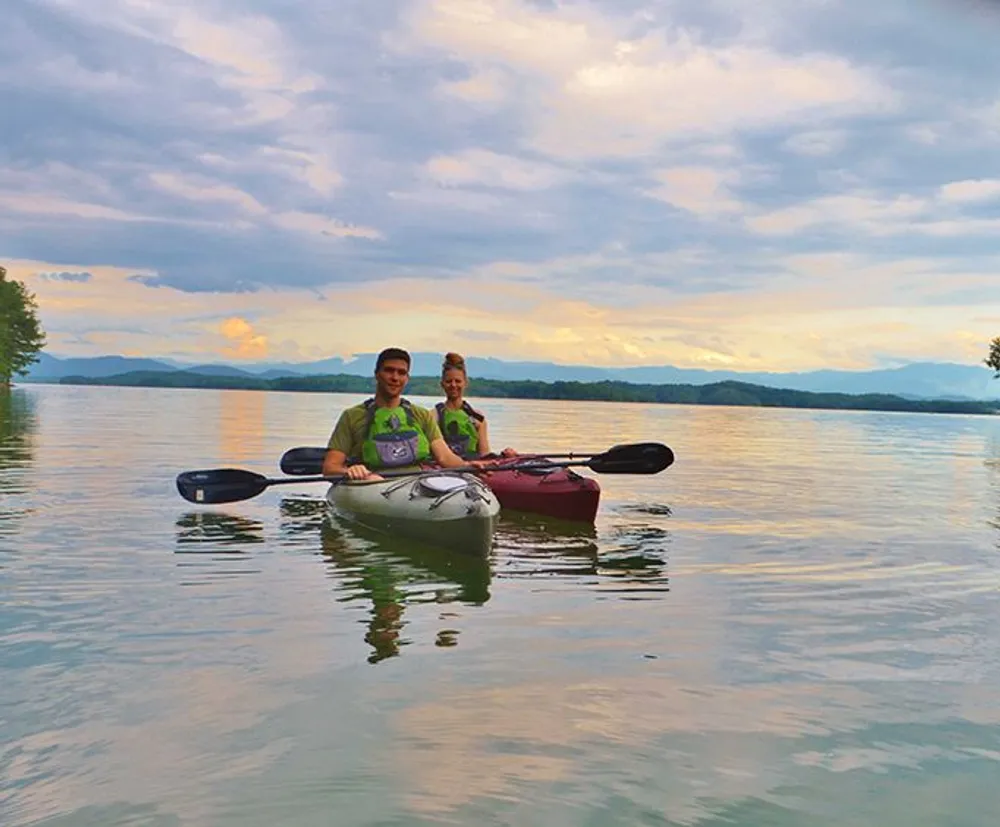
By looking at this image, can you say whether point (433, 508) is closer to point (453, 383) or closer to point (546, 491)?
point (546, 491)

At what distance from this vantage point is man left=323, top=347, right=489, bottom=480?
11.2 metres

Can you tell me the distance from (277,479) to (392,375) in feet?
8.17

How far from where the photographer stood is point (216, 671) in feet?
18.6

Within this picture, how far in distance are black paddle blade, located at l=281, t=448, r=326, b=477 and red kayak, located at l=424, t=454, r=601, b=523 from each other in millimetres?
3443

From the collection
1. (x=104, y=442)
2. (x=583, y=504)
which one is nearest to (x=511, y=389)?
(x=104, y=442)

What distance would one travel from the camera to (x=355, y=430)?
1142 cm

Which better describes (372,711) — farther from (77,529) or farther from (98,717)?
(77,529)

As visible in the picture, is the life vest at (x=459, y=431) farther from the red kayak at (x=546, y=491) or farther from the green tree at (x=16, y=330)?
the green tree at (x=16, y=330)

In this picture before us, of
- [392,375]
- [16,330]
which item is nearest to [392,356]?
[392,375]

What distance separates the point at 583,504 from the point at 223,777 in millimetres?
8825

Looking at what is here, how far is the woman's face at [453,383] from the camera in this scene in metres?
13.2

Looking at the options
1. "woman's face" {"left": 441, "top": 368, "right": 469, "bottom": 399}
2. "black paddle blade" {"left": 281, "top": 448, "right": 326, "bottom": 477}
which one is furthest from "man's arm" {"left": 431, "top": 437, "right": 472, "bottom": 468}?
"black paddle blade" {"left": 281, "top": 448, "right": 326, "bottom": 477}

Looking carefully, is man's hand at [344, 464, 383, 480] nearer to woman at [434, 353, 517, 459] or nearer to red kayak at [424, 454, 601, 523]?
red kayak at [424, 454, 601, 523]

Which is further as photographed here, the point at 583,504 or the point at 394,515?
the point at 583,504
